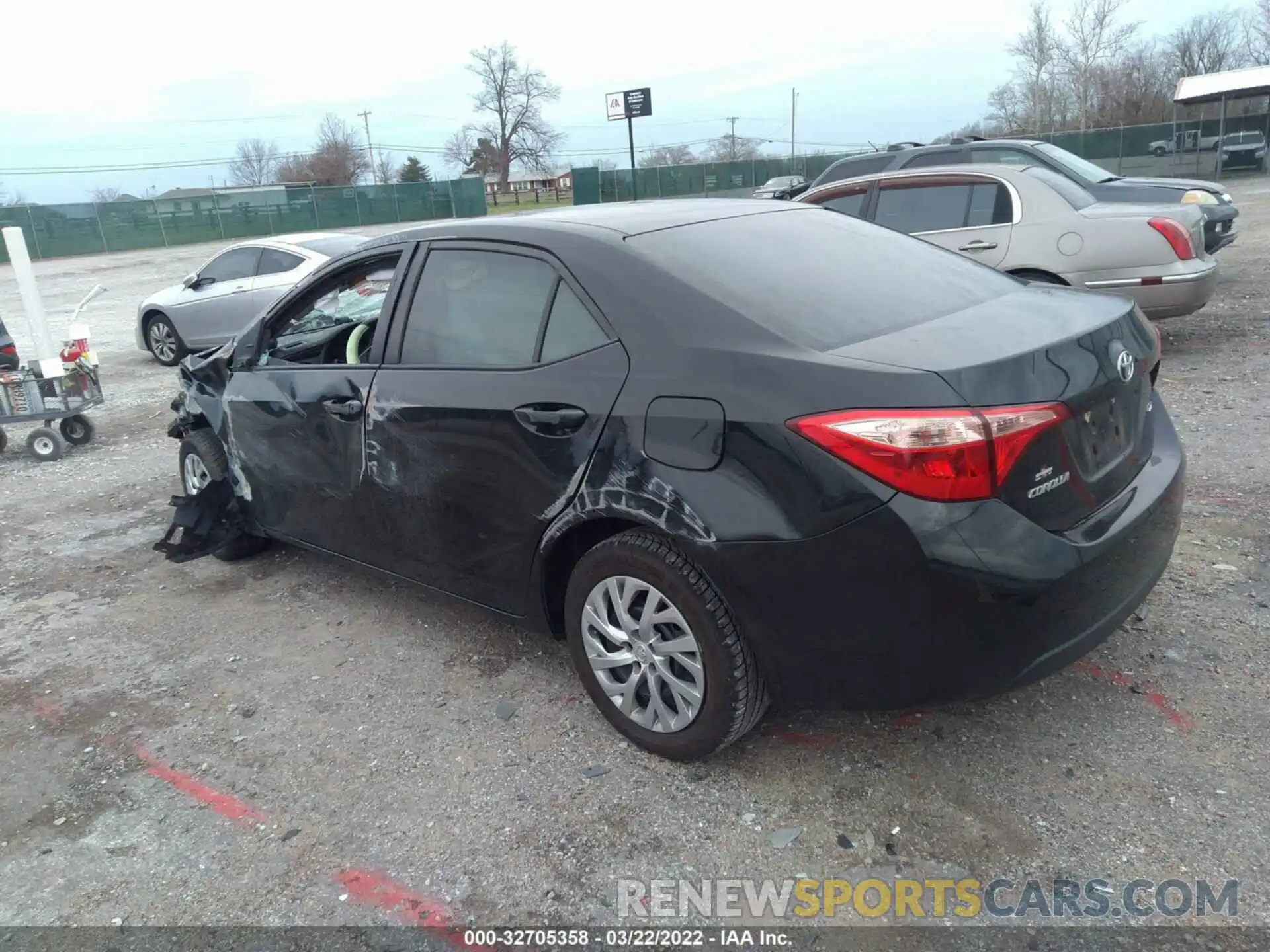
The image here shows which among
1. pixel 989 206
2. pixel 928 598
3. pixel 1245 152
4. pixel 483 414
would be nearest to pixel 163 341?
pixel 989 206

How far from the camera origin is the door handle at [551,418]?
115 inches

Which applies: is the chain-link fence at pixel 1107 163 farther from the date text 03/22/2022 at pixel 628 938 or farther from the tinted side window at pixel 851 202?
the date text 03/22/2022 at pixel 628 938

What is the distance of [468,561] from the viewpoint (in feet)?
11.3

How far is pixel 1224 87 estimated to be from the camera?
24562 mm

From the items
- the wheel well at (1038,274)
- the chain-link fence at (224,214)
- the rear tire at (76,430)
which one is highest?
the chain-link fence at (224,214)

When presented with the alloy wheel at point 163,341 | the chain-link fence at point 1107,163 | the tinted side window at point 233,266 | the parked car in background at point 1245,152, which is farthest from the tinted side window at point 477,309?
the parked car in background at point 1245,152

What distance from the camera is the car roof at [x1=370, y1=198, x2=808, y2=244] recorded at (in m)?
3.26

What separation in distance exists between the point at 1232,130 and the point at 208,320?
38.7 meters

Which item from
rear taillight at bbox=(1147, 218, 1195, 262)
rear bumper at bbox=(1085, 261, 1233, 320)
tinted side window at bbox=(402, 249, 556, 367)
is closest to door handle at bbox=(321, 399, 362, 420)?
tinted side window at bbox=(402, 249, 556, 367)

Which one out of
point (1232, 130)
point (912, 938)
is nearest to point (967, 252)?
point (912, 938)

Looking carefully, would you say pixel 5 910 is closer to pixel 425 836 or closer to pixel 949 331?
pixel 425 836

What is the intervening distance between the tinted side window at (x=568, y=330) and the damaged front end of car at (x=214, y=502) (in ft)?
7.57

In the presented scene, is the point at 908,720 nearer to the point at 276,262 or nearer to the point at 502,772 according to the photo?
the point at 502,772

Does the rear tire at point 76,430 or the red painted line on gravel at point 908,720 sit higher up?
the rear tire at point 76,430
